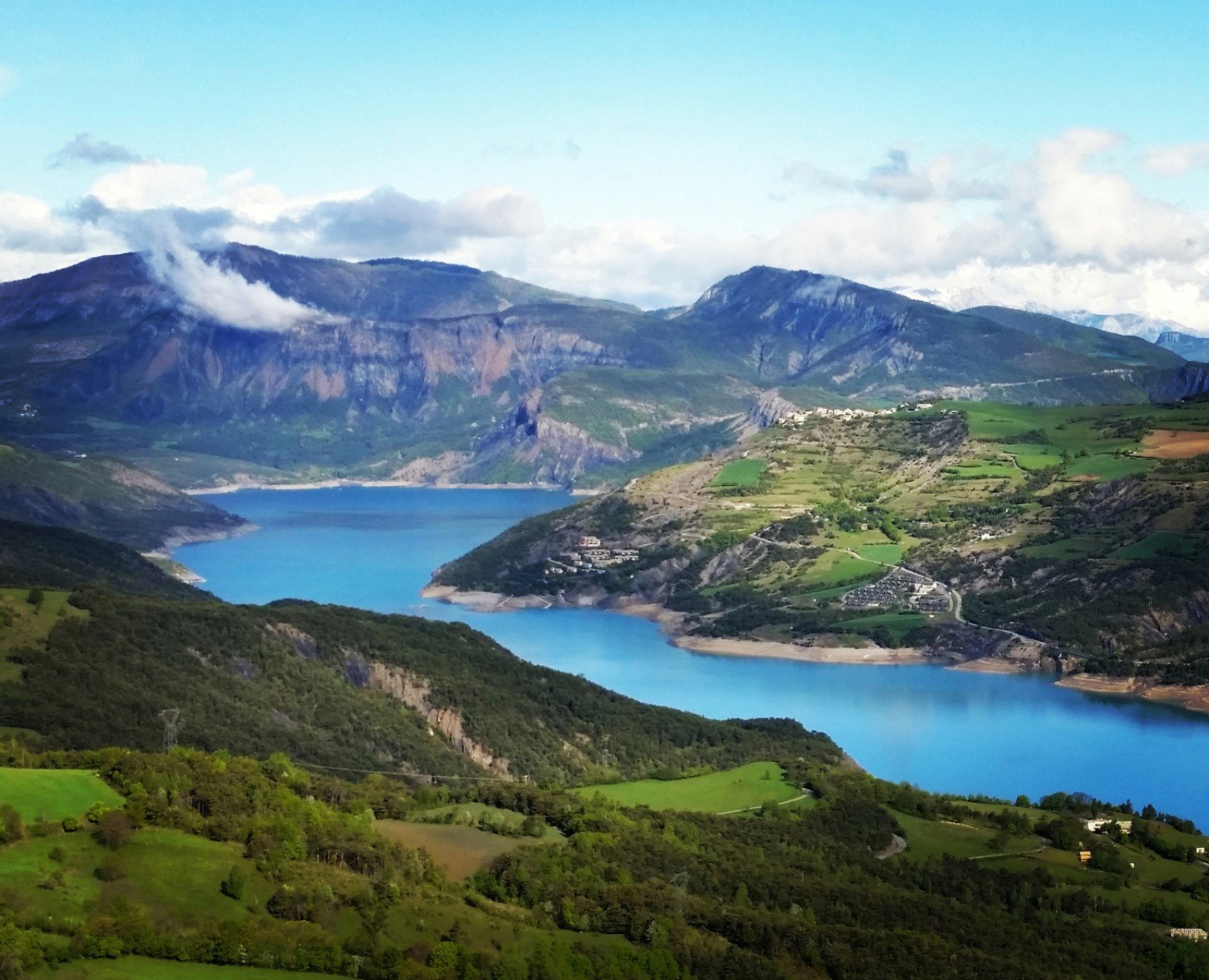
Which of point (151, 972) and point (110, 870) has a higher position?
point (110, 870)

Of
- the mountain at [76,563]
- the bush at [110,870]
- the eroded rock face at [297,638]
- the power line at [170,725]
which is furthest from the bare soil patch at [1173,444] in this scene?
the bush at [110,870]

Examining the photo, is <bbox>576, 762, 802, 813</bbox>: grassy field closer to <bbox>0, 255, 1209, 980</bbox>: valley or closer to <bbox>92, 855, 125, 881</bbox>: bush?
<bbox>0, 255, 1209, 980</bbox>: valley

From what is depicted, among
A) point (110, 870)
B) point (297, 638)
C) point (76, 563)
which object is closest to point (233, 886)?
point (110, 870)

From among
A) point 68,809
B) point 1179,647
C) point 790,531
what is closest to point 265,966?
point 68,809

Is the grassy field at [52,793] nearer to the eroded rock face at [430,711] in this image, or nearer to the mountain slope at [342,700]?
the mountain slope at [342,700]

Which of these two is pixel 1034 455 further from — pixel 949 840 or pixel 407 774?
pixel 949 840

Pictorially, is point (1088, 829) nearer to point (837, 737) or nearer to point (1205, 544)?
point (837, 737)
